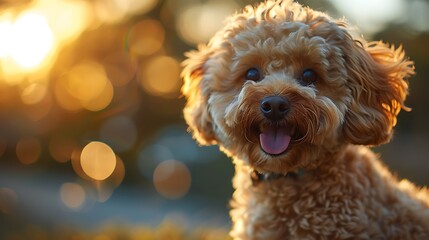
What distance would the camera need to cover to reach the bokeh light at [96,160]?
16.9 metres

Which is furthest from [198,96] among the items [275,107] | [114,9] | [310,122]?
[114,9]

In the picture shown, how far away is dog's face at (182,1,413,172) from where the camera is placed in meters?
3.80

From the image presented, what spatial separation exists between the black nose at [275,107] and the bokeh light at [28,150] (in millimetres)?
15141

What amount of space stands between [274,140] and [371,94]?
0.66 m

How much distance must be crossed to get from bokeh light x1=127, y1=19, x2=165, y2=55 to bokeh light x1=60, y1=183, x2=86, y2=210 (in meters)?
3.84

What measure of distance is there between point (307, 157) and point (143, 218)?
9968mm

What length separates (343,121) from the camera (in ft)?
12.8

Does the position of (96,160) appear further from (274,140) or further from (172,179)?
(274,140)

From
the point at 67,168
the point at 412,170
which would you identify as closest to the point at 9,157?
the point at 67,168

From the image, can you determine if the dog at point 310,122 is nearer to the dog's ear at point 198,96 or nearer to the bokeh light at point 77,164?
the dog's ear at point 198,96

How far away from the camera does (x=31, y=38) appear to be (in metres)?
11.1

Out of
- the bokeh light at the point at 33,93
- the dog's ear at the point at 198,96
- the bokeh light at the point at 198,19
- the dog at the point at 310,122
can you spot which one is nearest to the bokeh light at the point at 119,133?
the bokeh light at the point at 33,93

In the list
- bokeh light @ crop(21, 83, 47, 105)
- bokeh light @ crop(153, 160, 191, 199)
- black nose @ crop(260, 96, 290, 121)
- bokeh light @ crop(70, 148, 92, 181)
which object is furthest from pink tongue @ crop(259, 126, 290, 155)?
bokeh light @ crop(153, 160, 191, 199)

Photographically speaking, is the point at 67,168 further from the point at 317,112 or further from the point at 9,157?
the point at 317,112
